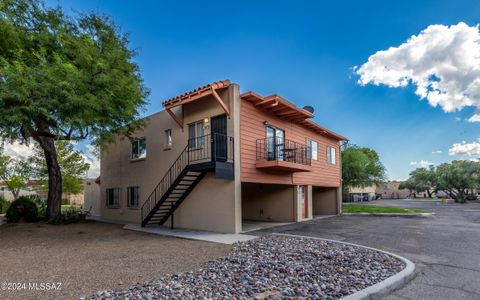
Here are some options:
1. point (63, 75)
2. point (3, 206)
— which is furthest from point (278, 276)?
point (3, 206)

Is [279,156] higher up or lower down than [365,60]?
lower down

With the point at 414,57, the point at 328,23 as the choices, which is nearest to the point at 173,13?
the point at 328,23

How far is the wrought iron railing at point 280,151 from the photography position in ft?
41.5

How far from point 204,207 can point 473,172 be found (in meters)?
38.7

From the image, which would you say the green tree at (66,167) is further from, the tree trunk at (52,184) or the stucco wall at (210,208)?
the stucco wall at (210,208)

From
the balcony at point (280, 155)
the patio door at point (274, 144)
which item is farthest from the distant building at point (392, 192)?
the patio door at point (274, 144)

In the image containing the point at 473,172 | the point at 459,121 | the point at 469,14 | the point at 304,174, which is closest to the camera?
the point at 469,14

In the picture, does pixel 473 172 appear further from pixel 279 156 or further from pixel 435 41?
pixel 279 156

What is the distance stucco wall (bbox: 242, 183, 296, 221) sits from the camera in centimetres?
1482

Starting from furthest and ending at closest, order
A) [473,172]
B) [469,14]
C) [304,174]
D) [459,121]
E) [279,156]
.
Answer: [473,172]
[459,121]
[304,174]
[279,156]
[469,14]

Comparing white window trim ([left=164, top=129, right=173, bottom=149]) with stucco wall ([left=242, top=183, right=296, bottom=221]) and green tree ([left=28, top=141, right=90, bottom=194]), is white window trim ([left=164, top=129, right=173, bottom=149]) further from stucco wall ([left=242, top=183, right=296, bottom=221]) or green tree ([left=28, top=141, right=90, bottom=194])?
green tree ([left=28, top=141, right=90, bottom=194])

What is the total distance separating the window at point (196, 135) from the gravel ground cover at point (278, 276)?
19.4 feet

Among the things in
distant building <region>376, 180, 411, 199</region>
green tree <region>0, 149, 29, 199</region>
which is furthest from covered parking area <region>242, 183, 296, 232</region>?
distant building <region>376, 180, 411, 199</region>

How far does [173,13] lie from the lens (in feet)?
47.0
